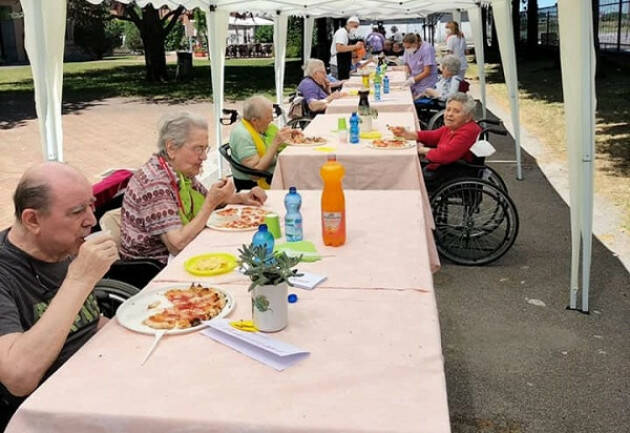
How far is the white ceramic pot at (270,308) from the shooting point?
5.86ft

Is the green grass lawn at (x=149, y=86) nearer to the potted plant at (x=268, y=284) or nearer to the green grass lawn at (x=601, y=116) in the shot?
the green grass lawn at (x=601, y=116)

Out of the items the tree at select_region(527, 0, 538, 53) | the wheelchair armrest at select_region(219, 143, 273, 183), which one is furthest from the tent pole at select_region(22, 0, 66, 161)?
the tree at select_region(527, 0, 538, 53)

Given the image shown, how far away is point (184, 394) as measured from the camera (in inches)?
60.2

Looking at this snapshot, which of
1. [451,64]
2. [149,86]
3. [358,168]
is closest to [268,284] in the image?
[358,168]

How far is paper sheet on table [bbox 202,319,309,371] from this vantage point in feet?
5.47

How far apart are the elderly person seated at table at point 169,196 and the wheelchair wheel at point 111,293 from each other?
370 mm

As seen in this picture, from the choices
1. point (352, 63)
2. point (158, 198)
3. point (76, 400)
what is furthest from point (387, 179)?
point (352, 63)

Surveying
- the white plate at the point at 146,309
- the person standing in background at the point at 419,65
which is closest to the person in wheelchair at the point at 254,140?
the white plate at the point at 146,309

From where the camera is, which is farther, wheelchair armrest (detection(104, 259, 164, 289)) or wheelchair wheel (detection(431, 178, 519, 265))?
wheelchair wheel (detection(431, 178, 519, 265))

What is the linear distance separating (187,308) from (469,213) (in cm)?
312

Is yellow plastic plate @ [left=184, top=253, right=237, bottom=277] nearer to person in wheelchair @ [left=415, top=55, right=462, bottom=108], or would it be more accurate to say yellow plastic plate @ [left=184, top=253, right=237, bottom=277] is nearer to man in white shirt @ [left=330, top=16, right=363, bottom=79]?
person in wheelchair @ [left=415, top=55, right=462, bottom=108]

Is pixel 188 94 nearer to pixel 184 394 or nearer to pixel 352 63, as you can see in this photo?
pixel 352 63

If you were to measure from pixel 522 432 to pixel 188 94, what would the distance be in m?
16.1

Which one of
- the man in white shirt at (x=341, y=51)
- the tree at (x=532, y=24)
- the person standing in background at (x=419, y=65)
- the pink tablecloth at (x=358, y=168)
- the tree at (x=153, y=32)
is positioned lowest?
the pink tablecloth at (x=358, y=168)
